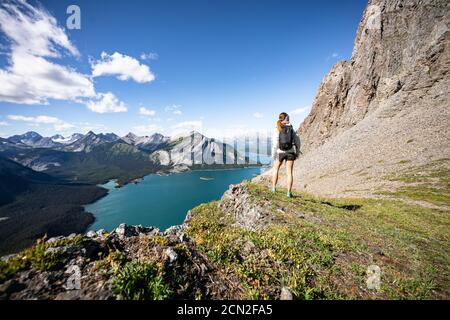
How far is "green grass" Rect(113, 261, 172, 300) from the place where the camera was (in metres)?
3.88

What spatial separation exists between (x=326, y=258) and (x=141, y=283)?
5438 mm

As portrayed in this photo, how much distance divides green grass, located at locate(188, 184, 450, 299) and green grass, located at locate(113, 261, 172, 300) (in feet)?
6.16

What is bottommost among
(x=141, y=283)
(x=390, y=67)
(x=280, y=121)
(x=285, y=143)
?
(x=141, y=283)

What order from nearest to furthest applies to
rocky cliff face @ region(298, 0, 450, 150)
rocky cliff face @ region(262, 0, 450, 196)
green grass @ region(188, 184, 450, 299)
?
1. green grass @ region(188, 184, 450, 299)
2. rocky cliff face @ region(262, 0, 450, 196)
3. rocky cliff face @ region(298, 0, 450, 150)

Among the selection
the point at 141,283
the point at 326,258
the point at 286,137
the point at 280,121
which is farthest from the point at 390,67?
the point at 141,283

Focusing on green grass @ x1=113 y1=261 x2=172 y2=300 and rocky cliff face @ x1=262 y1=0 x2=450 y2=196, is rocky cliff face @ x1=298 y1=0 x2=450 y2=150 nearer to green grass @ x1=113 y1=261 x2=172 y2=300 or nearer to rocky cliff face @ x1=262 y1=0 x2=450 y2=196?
rocky cliff face @ x1=262 y1=0 x2=450 y2=196

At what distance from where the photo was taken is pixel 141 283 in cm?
420

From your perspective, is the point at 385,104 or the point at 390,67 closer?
the point at 385,104

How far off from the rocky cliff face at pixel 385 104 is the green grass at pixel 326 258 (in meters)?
21.3

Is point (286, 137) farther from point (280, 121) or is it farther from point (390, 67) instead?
point (390, 67)

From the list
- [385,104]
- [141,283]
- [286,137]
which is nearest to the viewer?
[141,283]

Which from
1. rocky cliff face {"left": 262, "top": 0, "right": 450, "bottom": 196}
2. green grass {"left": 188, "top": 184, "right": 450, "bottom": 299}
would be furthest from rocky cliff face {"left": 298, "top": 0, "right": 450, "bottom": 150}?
green grass {"left": 188, "top": 184, "right": 450, "bottom": 299}

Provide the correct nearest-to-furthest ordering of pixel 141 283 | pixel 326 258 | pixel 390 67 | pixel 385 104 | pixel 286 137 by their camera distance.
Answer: pixel 141 283 → pixel 326 258 → pixel 286 137 → pixel 385 104 → pixel 390 67

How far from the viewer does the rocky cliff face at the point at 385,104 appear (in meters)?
37.1
